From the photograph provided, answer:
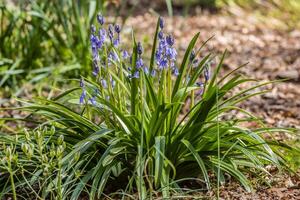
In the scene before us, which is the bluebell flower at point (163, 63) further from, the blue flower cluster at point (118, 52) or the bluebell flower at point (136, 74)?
the bluebell flower at point (136, 74)

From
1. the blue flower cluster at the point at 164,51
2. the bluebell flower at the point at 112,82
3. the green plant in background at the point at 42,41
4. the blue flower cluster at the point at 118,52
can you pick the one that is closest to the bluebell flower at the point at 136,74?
the blue flower cluster at the point at 118,52

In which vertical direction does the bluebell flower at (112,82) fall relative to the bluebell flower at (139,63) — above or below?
below

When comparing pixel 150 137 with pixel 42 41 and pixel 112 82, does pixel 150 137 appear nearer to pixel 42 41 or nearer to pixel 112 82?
pixel 112 82

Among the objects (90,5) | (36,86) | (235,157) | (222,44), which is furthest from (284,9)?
(235,157)

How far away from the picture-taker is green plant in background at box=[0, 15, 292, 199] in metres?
3.19

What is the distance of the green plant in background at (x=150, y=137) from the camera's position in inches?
125

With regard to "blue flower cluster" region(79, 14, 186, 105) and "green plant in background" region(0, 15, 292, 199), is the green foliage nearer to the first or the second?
"green plant in background" region(0, 15, 292, 199)

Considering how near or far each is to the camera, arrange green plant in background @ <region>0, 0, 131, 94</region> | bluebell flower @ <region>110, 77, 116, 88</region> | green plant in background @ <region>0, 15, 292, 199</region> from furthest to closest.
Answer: green plant in background @ <region>0, 0, 131, 94</region> → bluebell flower @ <region>110, 77, 116, 88</region> → green plant in background @ <region>0, 15, 292, 199</region>

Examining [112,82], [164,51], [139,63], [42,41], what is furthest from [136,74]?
[42,41]

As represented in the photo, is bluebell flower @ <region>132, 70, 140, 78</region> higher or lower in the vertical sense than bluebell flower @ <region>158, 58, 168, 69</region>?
lower

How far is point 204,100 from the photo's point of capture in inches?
129

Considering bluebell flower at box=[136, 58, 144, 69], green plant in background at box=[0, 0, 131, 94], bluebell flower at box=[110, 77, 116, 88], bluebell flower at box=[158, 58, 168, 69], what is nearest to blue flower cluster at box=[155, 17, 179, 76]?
bluebell flower at box=[158, 58, 168, 69]

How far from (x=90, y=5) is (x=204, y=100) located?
2.70 meters

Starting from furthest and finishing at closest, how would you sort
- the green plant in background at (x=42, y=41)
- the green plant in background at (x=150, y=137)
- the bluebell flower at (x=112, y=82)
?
the green plant in background at (x=42, y=41)
the bluebell flower at (x=112, y=82)
the green plant in background at (x=150, y=137)
